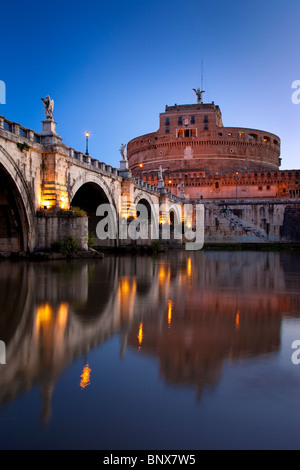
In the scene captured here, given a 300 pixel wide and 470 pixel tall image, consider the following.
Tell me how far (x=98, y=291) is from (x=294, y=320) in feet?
15.4

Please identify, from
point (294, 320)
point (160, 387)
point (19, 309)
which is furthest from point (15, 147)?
point (160, 387)

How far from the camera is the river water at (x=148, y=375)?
295cm

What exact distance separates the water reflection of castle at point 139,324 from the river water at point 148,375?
0.02m

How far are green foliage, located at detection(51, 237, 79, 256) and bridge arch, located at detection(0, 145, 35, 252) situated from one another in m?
1.08

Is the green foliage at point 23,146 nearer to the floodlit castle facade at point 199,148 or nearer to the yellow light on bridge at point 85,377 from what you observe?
the yellow light on bridge at point 85,377

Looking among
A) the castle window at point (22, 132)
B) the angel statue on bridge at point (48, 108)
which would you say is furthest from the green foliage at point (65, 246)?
the angel statue on bridge at point (48, 108)

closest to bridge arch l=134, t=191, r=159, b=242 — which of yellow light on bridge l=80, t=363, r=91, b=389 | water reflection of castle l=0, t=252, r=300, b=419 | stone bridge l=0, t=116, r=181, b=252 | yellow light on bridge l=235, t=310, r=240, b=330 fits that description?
stone bridge l=0, t=116, r=181, b=252

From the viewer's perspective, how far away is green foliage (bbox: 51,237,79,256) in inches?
796

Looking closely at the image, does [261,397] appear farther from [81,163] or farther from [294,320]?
[81,163]

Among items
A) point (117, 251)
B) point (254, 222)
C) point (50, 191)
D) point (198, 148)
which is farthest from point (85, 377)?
point (198, 148)

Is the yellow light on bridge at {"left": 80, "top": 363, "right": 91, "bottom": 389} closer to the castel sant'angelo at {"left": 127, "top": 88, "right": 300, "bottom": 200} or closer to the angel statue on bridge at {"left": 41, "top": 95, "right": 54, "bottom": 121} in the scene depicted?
the angel statue on bridge at {"left": 41, "top": 95, "right": 54, "bottom": 121}

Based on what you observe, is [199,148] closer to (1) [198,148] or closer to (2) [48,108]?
(1) [198,148]

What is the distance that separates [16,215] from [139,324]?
49.3 ft

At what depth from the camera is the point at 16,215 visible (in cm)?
1981
